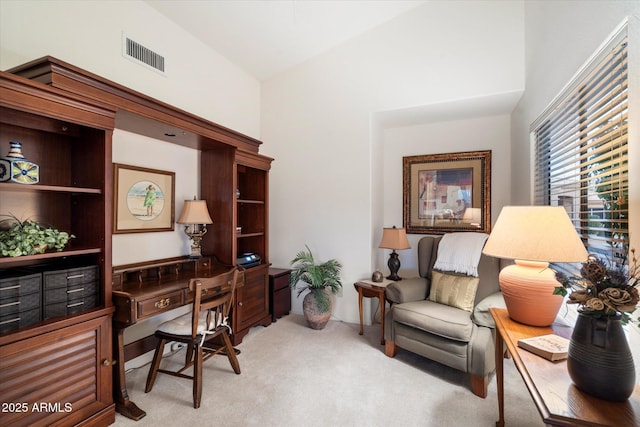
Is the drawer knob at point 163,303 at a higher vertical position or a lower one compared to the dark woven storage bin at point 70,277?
lower

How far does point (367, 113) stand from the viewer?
348 cm

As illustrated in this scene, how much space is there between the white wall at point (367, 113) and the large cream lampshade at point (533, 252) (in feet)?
6.22

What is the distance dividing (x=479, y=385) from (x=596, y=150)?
1.67 meters

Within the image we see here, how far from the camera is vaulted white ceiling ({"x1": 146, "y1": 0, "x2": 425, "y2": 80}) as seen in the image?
278cm

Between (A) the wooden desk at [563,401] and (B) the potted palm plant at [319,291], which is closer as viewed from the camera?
(A) the wooden desk at [563,401]

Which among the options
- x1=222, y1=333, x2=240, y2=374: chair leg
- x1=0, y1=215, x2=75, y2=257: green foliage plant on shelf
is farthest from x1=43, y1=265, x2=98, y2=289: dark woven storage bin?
x1=222, y1=333, x2=240, y2=374: chair leg

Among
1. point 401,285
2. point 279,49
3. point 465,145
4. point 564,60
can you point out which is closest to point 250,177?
point 279,49

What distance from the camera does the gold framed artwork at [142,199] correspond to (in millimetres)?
2424

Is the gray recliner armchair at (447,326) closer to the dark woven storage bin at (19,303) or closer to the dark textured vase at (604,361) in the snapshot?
the dark textured vase at (604,361)

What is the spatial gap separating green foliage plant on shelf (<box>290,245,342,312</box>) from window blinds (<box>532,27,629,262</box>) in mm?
2141

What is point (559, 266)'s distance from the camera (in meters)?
2.24

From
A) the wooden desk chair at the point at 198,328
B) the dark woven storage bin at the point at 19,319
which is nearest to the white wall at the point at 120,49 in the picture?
the dark woven storage bin at the point at 19,319

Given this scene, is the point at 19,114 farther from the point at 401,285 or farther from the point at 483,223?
the point at 483,223

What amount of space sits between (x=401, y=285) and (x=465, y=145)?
6.50 feet
